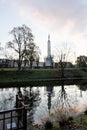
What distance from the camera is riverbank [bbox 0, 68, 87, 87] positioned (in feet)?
174

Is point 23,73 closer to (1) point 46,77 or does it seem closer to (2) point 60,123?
(1) point 46,77

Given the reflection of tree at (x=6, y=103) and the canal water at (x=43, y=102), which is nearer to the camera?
the canal water at (x=43, y=102)

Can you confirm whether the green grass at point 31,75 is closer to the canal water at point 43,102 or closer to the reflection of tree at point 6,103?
the canal water at point 43,102

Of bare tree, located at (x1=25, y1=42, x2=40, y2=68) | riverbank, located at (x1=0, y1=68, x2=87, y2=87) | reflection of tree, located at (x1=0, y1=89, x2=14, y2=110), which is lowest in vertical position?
reflection of tree, located at (x1=0, y1=89, x2=14, y2=110)

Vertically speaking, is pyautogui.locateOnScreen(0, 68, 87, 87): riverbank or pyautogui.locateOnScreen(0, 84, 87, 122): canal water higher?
pyautogui.locateOnScreen(0, 68, 87, 87): riverbank

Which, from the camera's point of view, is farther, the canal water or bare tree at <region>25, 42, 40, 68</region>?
bare tree at <region>25, 42, 40, 68</region>

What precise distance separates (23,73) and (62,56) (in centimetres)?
2187

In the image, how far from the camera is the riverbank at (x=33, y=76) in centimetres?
5303

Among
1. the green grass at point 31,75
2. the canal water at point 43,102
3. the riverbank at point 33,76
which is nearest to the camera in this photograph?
the canal water at point 43,102

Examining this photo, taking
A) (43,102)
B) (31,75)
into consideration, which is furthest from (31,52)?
(43,102)

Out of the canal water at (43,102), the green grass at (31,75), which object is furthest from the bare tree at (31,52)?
the canal water at (43,102)

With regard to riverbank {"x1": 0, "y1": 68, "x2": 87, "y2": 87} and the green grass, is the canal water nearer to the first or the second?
riverbank {"x1": 0, "y1": 68, "x2": 87, "y2": 87}

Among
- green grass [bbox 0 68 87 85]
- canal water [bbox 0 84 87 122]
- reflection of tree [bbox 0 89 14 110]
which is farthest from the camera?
green grass [bbox 0 68 87 85]

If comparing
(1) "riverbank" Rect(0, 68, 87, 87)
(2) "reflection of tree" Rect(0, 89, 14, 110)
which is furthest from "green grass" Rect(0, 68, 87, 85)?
(2) "reflection of tree" Rect(0, 89, 14, 110)
